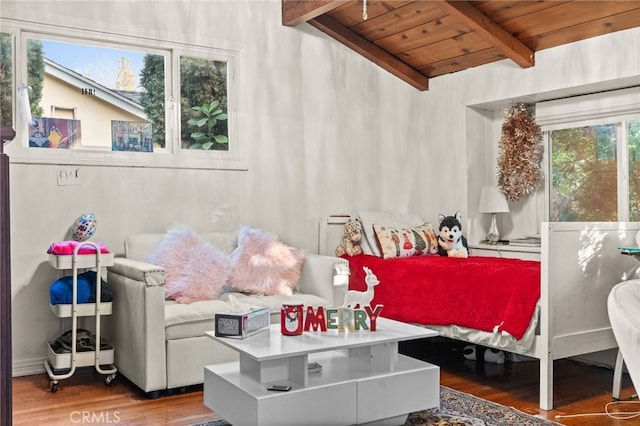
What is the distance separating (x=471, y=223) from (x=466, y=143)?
56 centimetres

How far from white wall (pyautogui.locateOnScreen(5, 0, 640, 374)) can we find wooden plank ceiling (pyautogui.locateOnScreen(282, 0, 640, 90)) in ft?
0.29

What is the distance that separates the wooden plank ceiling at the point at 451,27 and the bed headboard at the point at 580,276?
1142 millimetres

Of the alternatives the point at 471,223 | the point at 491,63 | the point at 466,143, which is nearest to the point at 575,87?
the point at 491,63

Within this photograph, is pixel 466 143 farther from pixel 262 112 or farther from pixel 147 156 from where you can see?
pixel 147 156

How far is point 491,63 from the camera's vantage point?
4191mm

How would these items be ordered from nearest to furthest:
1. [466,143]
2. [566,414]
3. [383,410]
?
[383,410] → [566,414] → [466,143]

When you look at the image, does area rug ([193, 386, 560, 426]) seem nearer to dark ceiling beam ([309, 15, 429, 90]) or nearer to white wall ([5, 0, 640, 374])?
white wall ([5, 0, 640, 374])

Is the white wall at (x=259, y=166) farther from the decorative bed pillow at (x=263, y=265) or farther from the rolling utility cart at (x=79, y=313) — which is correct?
the decorative bed pillow at (x=263, y=265)

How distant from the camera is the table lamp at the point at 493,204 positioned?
14.2 ft

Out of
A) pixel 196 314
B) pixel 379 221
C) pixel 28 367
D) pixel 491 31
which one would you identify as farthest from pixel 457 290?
pixel 28 367

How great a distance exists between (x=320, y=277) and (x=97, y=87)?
67.7 inches

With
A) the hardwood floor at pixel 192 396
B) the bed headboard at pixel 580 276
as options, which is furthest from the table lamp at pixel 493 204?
the bed headboard at pixel 580 276

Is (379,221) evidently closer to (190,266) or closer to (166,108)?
(190,266)

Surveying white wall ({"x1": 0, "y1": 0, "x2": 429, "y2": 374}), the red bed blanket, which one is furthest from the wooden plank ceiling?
the red bed blanket
